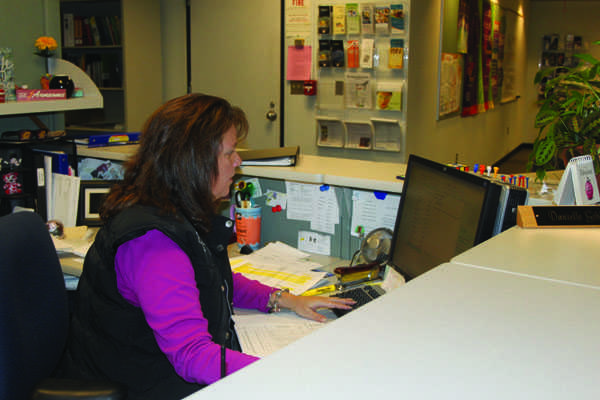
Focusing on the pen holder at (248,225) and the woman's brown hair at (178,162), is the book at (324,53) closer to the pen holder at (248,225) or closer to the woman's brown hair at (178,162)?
the pen holder at (248,225)

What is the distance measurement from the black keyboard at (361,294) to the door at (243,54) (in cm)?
311

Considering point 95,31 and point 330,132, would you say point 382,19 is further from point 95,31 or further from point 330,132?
point 95,31

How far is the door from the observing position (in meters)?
4.57

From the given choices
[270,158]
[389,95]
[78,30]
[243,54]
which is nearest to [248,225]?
[270,158]

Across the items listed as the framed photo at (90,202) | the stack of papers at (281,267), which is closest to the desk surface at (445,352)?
the stack of papers at (281,267)

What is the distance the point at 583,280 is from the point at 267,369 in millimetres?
621

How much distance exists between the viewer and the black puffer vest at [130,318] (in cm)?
126

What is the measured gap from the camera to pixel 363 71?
13.9 ft

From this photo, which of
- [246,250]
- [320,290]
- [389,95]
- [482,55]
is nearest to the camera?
[320,290]

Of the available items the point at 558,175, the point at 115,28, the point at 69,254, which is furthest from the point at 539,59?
the point at 69,254

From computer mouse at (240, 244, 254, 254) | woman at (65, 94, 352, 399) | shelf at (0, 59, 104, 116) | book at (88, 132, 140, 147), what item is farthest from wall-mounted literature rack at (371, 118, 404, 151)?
woman at (65, 94, 352, 399)

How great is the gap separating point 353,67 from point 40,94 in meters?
2.47

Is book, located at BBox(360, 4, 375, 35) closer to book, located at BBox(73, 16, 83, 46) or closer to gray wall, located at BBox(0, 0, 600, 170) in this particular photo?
gray wall, located at BBox(0, 0, 600, 170)

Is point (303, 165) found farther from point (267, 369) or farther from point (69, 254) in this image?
point (267, 369)
